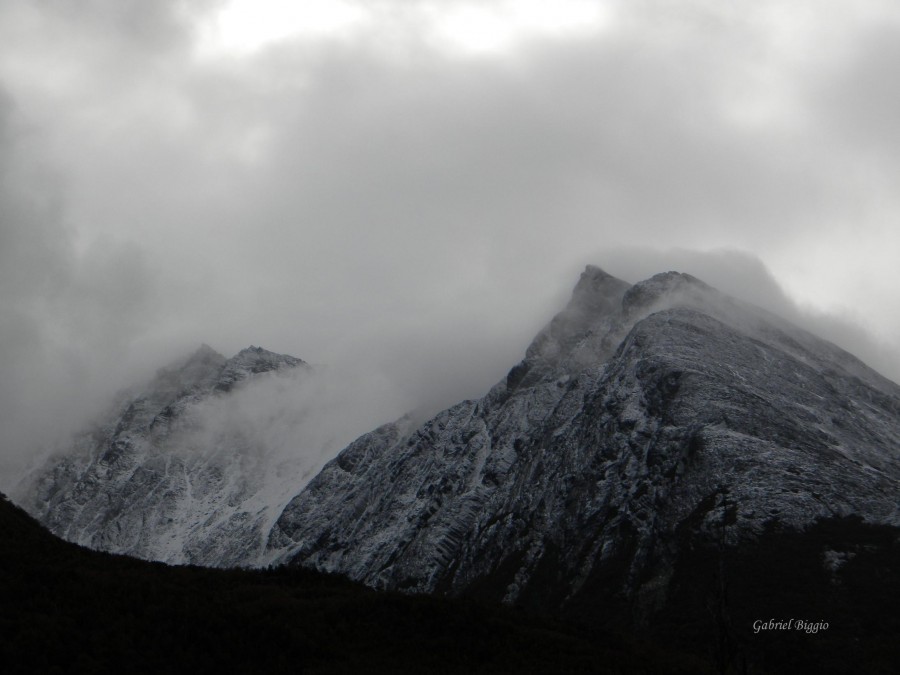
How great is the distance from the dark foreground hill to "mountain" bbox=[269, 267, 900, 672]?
60.9 m

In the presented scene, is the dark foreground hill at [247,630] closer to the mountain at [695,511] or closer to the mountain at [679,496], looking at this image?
the mountain at [695,511]

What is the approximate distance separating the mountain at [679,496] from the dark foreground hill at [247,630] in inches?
2400

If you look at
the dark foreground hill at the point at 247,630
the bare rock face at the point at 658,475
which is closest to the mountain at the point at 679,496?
the bare rock face at the point at 658,475

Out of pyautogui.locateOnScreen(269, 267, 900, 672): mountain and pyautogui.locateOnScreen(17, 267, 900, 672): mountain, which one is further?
pyautogui.locateOnScreen(269, 267, 900, 672): mountain

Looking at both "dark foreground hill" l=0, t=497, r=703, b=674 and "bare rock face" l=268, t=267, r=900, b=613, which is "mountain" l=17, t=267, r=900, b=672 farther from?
"dark foreground hill" l=0, t=497, r=703, b=674

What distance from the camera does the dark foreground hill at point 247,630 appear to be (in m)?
38.5

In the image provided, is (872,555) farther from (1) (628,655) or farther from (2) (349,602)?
(2) (349,602)

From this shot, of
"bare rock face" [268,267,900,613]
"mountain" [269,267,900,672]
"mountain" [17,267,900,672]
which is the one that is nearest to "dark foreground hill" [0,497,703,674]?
"mountain" [17,267,900,672]

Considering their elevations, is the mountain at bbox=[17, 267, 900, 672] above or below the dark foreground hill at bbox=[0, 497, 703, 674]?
above

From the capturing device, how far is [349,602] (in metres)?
48.1

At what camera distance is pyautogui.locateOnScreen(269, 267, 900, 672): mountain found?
386 ft

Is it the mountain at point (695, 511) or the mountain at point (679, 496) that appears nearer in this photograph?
the mountain at point (695, 511)

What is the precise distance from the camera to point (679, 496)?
139125 mm

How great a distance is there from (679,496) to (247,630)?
10786 cm
